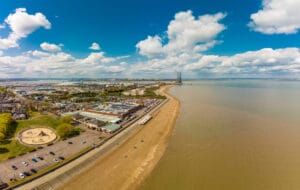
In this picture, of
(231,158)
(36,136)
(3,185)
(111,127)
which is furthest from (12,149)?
(231,158)

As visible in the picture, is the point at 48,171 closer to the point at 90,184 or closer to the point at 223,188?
the point at 90,184

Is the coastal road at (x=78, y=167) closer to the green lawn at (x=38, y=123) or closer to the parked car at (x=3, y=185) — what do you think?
the parked car at (x=3, y=185)

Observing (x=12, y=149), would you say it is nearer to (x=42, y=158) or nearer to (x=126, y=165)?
(x=42, y=158)

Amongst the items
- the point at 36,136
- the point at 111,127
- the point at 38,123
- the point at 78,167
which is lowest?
the point at 78,167

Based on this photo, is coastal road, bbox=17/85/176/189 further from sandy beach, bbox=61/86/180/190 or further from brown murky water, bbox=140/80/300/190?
brown murky water, bbox=140/80/300/190

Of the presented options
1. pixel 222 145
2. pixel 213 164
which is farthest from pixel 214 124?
pixel 213 164
